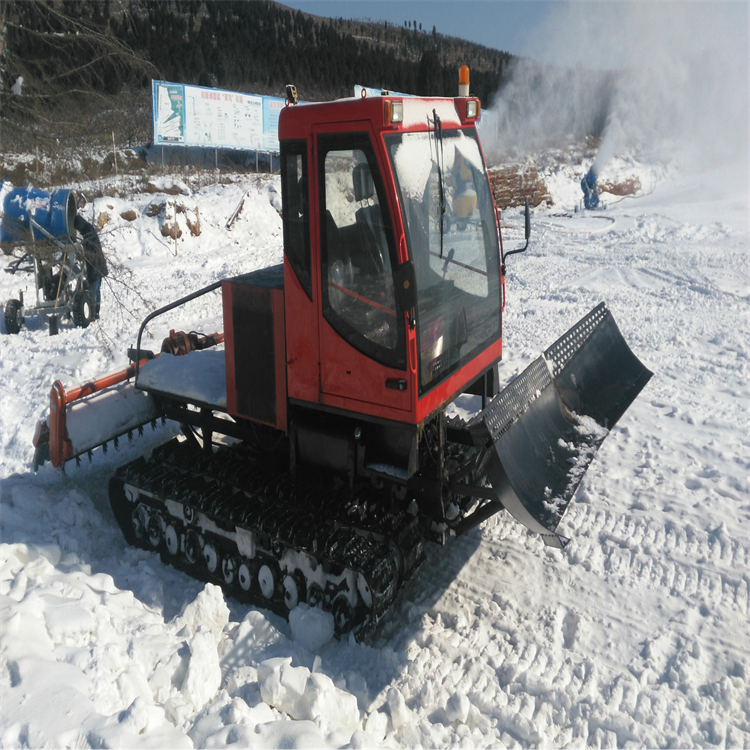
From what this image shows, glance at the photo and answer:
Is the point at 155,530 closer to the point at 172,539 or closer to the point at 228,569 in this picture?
the point at 172,539

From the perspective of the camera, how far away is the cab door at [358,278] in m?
3.48

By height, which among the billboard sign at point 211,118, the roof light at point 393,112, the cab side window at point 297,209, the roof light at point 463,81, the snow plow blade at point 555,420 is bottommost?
the snow plow blade at point 555,420

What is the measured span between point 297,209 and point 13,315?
6702mm

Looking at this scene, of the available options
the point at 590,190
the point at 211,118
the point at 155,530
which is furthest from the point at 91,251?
the point at 590,190

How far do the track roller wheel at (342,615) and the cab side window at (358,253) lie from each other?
1.49 m

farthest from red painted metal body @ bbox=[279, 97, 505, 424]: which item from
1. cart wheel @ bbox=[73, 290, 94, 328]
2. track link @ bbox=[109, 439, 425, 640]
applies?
cart wheel @ bbox=[73, 290, 94, 328]

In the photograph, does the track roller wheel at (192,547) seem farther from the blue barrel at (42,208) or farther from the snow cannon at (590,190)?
the snow cannon at (590,190)

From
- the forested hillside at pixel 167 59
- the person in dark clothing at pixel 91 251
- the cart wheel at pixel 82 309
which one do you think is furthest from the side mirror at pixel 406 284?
the cart wheel at pixel 82 309

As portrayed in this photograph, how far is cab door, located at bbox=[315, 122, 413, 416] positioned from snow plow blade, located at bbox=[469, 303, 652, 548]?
0.58 m

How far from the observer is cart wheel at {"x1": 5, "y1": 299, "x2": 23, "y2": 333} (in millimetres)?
8938

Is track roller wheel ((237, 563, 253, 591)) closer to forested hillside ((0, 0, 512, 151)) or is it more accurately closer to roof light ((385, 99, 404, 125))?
roof light ((385, 99, 404, 125))

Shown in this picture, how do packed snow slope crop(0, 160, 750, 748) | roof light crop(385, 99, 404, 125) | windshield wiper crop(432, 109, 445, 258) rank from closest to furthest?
1. packed snow slope crop(0, 160, 750, 748)
2. roof light crop(385, 99, 404, 125)
3. windshield wiper crop(432, 109, 445, 258)

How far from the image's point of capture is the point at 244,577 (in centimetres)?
452

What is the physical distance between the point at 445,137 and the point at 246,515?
252 centimetres
